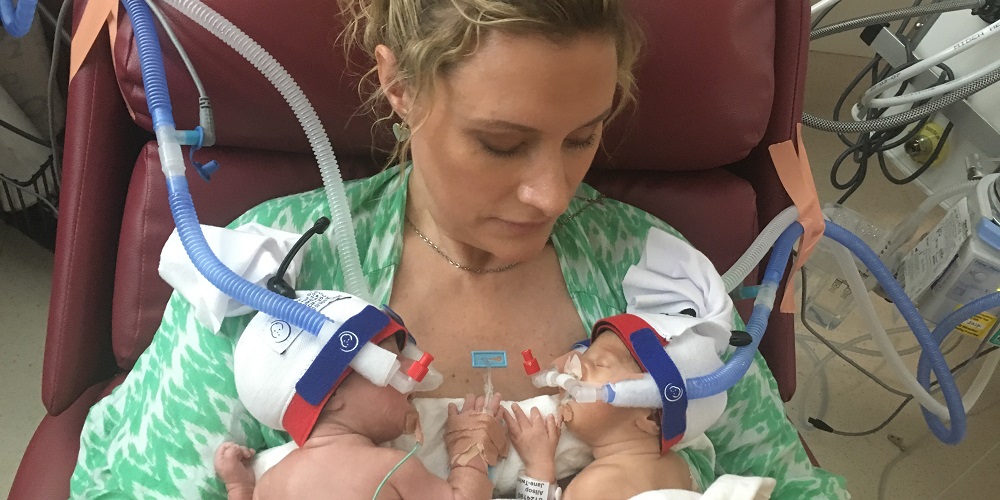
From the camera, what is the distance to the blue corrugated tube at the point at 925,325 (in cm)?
149

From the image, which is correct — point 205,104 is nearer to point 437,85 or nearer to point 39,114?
point 437,85

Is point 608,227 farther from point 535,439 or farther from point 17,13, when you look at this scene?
point 17,13

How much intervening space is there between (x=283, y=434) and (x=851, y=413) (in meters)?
1.93

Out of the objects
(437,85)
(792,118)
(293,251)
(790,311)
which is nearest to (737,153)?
(792,118)

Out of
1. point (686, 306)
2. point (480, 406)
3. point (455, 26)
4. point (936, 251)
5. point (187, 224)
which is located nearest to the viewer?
point (455, 26)

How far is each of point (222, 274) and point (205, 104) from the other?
0.32 metres

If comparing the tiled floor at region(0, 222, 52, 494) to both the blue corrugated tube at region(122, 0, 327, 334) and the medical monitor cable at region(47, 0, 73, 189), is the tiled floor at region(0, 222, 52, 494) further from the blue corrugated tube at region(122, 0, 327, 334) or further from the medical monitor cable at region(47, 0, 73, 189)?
the blue corrugated tube at region(122, 0, 327, 334)

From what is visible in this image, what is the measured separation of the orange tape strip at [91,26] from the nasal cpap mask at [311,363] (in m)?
0.59

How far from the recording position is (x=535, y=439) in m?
1.16

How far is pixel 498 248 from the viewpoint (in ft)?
3.84

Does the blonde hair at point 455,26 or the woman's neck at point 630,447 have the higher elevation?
the blonde hair at point 455,26

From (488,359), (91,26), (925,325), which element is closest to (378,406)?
(488,359)

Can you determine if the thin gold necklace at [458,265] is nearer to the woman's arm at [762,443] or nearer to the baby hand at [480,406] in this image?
the baby hand at [480,406]

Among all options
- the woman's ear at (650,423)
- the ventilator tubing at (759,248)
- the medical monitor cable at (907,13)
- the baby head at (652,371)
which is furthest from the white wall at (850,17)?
the woman's ear at (650,423)
